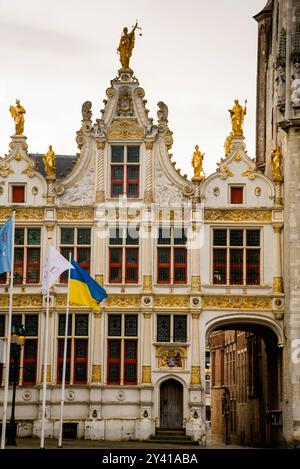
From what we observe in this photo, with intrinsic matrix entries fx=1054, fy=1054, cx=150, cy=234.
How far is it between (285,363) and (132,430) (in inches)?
279

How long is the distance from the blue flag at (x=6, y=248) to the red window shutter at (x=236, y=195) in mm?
13858

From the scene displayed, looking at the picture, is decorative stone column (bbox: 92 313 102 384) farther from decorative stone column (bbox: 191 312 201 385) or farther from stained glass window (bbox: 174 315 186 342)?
decorative stone column (bbox: 191 312 201 385)

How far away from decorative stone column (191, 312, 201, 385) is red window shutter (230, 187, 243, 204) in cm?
531

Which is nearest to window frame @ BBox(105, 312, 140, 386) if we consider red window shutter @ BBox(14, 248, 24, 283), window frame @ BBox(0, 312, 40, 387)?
window frame @ BBox(0, 312, 40, 387)

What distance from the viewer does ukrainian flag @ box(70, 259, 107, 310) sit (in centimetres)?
3986

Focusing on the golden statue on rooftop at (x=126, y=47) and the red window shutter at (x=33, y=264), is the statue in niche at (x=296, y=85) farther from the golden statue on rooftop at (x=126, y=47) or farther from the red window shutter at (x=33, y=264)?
the red window shutter at (x=33, y=264)

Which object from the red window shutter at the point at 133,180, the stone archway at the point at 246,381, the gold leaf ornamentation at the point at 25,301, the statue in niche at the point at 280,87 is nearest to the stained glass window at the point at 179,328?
the stone archway at the point at 246,381

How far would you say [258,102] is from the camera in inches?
2176

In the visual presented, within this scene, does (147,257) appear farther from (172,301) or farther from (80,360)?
(80,360)

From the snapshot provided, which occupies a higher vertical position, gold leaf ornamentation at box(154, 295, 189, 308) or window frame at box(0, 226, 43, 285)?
window frame at box(0, 226, 43, 285)

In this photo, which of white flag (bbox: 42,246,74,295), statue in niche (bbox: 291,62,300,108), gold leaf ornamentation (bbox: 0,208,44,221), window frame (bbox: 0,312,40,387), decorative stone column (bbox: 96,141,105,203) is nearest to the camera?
white flag (bbox: 42,246,74,295)

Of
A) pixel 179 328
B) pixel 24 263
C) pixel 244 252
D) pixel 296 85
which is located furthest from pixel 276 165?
pixel 24 263

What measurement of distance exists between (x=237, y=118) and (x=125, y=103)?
16.6 feet
